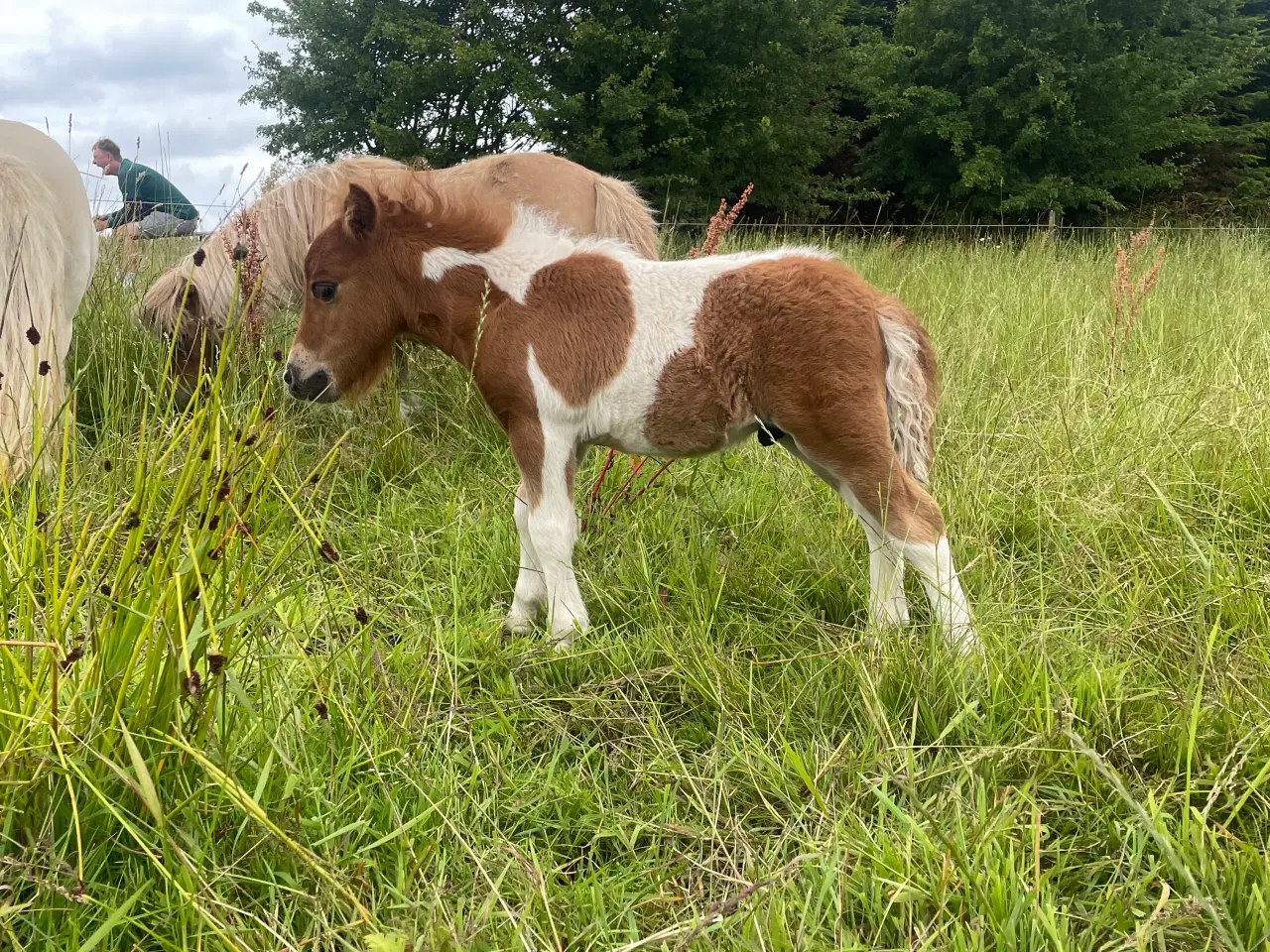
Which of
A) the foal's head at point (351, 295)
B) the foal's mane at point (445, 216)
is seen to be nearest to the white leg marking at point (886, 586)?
the foal's mane at point (445, 216)

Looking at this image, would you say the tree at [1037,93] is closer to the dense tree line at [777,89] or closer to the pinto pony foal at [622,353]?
the dense tree line at [777,89]

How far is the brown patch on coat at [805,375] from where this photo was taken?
7.22ft

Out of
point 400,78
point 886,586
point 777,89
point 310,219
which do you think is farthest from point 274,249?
point 777,89

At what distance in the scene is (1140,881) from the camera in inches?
52.1

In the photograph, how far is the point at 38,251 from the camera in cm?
306

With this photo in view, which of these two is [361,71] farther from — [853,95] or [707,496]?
[707,496]

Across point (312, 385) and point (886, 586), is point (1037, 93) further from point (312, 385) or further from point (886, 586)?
point (312, 385)

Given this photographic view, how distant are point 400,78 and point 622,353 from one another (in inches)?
577

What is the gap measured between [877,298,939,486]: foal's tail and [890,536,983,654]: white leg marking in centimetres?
26

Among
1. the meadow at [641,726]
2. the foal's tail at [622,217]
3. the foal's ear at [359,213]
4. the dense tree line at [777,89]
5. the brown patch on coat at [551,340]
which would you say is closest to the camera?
the meadow at [641,726]

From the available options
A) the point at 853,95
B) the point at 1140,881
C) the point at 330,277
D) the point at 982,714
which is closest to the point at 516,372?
the point at 330,277

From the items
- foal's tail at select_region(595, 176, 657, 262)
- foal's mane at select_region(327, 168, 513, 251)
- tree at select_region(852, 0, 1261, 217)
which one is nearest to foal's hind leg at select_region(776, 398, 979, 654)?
foal's mane at select_region(327, 168, 513, 251)

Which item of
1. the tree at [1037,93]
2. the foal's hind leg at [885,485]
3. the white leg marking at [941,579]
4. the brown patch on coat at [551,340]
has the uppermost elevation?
the tree at [1037,93]

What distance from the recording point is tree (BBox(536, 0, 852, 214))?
14211 mm
